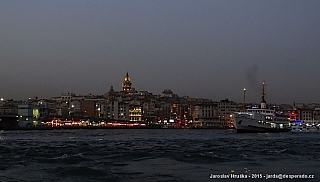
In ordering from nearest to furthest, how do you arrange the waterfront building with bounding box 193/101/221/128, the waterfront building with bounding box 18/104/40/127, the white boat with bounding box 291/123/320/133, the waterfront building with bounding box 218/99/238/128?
the white boat with bounding box 291/123/320/133 < the waterfront building with bounding box 18/104/40/127 < the waterfront building with bounding box 193/101/221/128 < the waterfront building with bounding box 218/99/238/128

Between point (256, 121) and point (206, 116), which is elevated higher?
point (206, 116)

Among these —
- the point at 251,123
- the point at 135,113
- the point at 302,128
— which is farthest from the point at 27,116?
the point at 135,113

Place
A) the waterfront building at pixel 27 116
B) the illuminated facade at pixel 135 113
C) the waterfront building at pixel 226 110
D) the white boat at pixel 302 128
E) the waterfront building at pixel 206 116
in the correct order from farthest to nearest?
1. the waterfront building at pixel 226 110
2. the waterfront building at pixel 206 116
3. the illuminated facade at pixel 135 113
4. the waterfront building at pixel 27 116
5. the white boat at pixel 302 128

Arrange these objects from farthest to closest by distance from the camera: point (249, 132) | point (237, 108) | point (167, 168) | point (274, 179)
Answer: point (237, 108)
point (249, 132)
point (167, 168)
point (274, 179)

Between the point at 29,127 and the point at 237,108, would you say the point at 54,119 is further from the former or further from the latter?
the point at 237,108

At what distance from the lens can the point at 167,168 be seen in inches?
704

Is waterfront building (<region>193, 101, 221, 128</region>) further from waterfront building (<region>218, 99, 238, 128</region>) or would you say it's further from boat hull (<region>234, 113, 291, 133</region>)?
boat hull (<region>234, 113, 291, 133</region>)

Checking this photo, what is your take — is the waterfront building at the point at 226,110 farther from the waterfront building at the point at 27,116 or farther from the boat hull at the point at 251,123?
the boat hull at the point at 251,123

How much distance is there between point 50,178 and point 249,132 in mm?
56713

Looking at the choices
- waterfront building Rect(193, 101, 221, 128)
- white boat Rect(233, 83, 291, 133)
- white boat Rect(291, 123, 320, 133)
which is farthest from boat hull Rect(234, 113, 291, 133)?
waterfront building Rect(193, 101, 221, 128)

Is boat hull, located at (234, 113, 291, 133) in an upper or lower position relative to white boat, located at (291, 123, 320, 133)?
upper

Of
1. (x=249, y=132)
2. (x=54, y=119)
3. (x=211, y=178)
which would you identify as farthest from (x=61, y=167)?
(x=54, y=119)

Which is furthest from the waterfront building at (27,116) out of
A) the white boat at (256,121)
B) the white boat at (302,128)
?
the white boat at (302,128)

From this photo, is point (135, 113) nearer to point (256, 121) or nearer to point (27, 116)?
point (27, 116)
